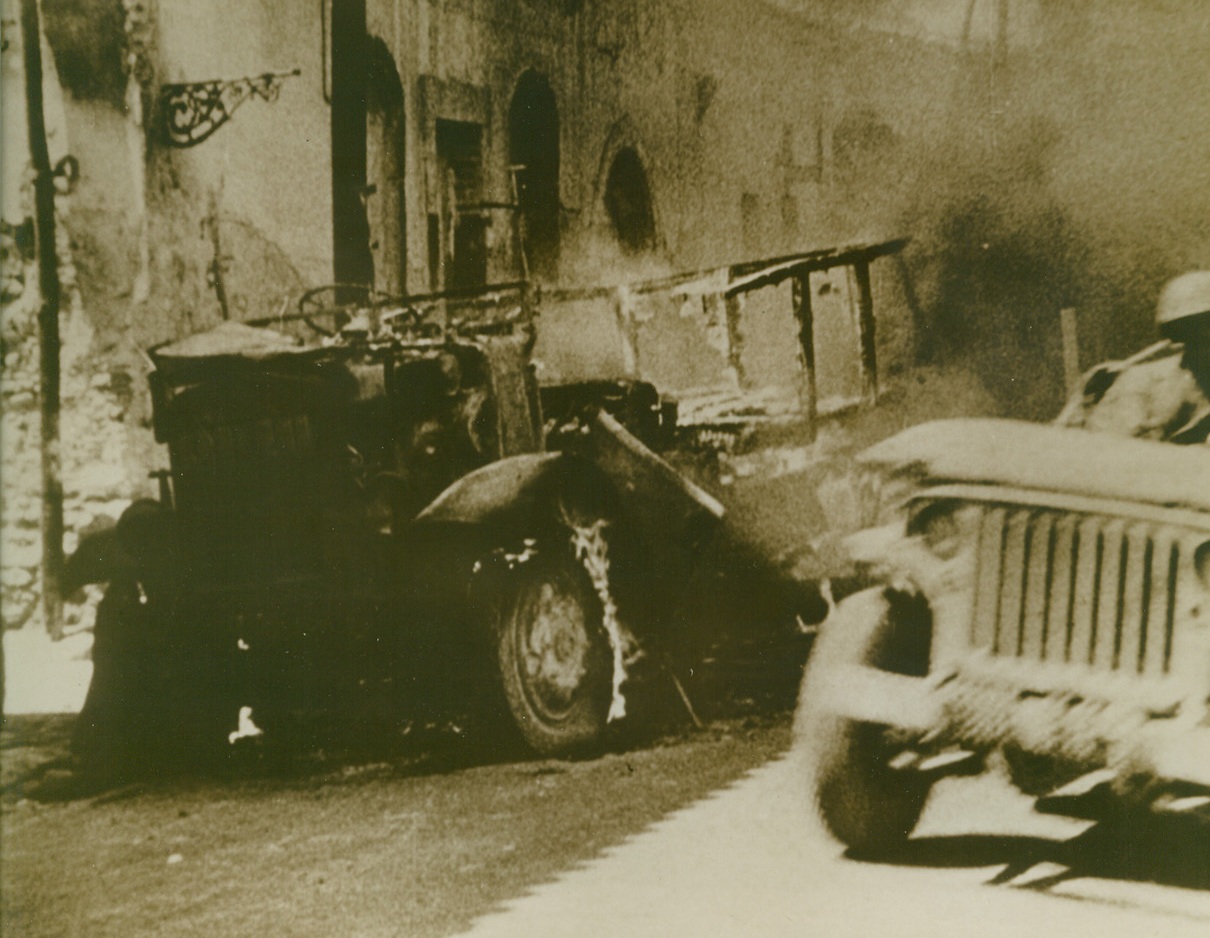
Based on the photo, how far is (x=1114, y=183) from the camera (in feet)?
13.1

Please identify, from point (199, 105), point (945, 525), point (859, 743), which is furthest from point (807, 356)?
point (199, 105)

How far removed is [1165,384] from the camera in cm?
387

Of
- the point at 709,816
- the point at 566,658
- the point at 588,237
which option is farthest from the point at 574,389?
the point at 709,816

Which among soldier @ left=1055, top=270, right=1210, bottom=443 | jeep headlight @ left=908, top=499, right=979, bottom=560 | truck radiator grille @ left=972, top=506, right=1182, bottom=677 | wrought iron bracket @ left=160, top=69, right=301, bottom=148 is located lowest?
truck radiator grille @ left=972, top=506, right=1182, bottom=677

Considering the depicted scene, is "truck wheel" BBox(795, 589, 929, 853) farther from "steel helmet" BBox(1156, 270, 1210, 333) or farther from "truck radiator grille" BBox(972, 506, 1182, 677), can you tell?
"steel helmet" BBox(1156, 270, 1210, 333)

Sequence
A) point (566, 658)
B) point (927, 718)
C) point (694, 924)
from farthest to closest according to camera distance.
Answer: point (566, 658)
point (694, 924)
point (927, 718)

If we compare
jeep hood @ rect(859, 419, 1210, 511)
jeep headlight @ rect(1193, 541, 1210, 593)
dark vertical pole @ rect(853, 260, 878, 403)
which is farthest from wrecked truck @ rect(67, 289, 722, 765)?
jeep headlight @ rect(1193, 541, 1210, 593)

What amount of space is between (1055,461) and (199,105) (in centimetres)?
285

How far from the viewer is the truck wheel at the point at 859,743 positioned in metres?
3.66

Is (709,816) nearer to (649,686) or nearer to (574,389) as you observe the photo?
(649,686)

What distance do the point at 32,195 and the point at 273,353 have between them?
0.87 meters

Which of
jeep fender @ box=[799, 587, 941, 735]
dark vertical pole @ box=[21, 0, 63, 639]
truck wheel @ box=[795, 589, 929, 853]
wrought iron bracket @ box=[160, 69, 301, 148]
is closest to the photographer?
jeep fender @ box=[799, 587, 941, 735]

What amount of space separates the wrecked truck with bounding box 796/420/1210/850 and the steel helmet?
429 mm

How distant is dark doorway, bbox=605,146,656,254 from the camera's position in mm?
4254
